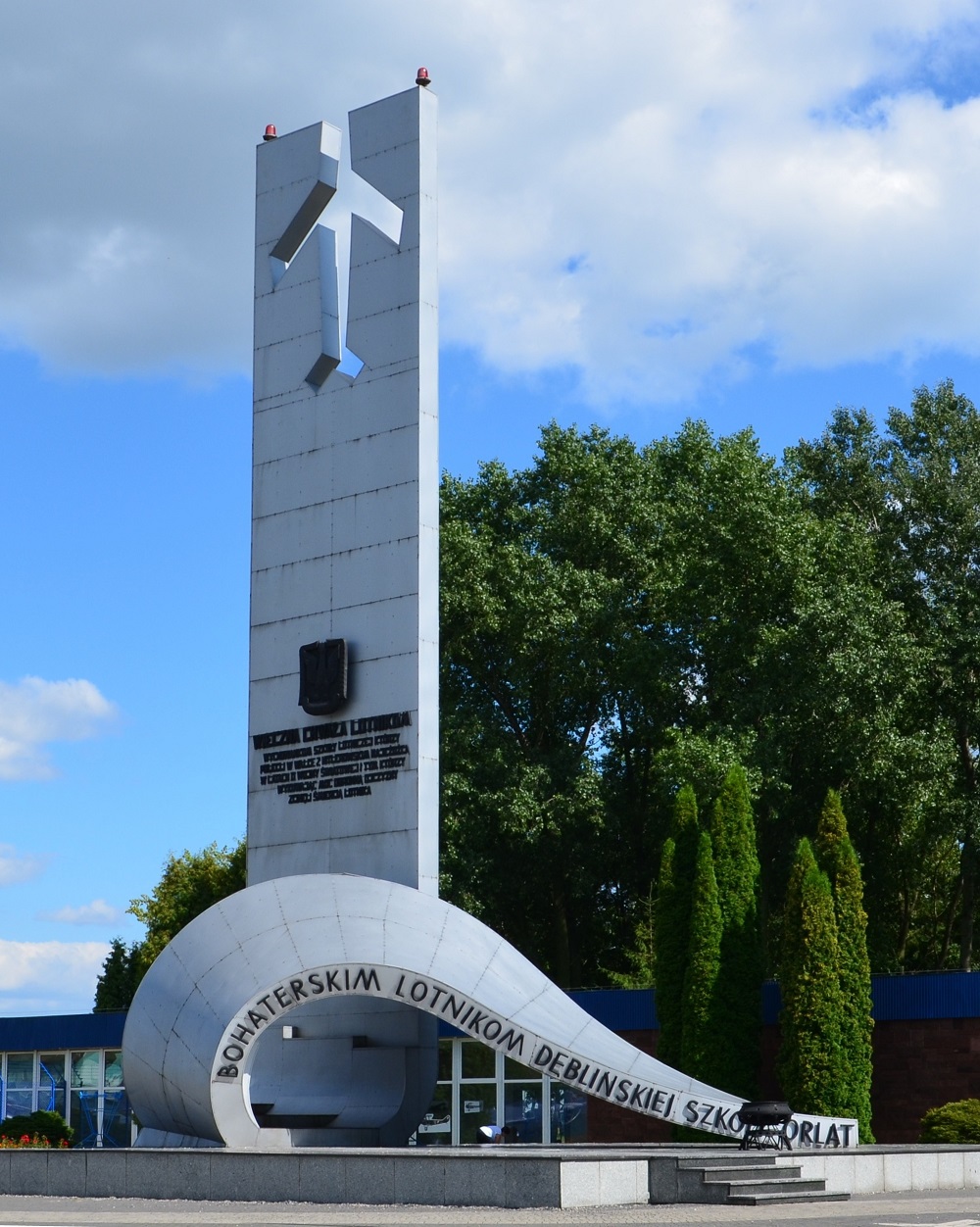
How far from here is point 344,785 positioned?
67.6 feet

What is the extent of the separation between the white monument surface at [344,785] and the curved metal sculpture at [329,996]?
1.0 inches

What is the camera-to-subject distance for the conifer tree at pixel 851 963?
25297 millimetres

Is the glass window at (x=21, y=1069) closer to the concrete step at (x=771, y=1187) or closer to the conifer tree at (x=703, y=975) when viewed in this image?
the conifer tree at (x=703, y=975)

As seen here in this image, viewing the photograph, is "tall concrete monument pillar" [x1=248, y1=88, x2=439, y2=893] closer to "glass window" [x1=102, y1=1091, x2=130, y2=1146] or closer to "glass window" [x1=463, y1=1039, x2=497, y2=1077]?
"glass window" [x1=463, y1=1039, x2=497, y2=1077]

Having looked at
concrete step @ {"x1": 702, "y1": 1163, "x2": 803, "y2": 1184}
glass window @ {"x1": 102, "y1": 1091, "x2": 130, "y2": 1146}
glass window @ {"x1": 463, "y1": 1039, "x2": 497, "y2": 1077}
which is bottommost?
A: glass window @ {"x1": 102, "y1": 1091, "x2": 130, "y2": 1146}

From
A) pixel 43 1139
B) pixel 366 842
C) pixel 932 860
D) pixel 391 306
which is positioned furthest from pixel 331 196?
pixel 932 860

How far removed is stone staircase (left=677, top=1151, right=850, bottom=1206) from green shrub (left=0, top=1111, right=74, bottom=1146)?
1429 centimetres

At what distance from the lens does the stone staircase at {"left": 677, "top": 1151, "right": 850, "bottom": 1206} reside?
15422mm

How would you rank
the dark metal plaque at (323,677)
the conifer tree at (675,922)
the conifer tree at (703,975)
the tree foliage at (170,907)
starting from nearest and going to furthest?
the dark metal plaque at (323,677)
the conifer tree at (703,975)
the conifer tree at (675,922)
the tree foliage at (170,907)

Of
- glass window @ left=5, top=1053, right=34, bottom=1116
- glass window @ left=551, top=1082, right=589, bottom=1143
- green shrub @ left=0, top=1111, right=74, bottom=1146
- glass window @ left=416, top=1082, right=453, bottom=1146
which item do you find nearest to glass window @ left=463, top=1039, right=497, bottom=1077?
glass window @ left=416, top=1082, right=453, bottom=1146

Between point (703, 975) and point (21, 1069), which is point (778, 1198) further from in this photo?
point (21, 1069)

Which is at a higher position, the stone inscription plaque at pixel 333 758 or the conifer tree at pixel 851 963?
the stone inscription plaque at pixel 333 758

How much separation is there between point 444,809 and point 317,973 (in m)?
19.4

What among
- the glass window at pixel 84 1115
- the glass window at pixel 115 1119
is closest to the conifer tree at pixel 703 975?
the glass window at pixel 115 1119
